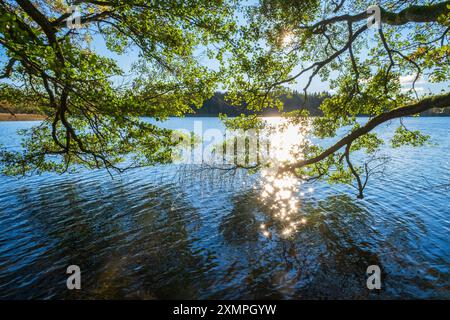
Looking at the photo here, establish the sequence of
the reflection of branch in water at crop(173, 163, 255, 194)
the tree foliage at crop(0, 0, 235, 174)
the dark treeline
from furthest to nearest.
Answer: the reflection of branch in water at crop(173, 163, 255, 194) < the dark treeline < the tree foliage at crop(0, 0, 235, 174)

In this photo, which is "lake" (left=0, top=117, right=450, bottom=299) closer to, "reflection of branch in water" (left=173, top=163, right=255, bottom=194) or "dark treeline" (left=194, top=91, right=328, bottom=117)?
"reflection of branch in water" (left=173, top=163, right=255, bottom=194)

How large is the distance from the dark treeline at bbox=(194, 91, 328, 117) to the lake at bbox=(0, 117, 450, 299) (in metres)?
5.75

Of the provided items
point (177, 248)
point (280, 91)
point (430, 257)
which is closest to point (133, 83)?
point (280, 91)

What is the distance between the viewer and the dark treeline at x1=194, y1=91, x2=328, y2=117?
13.0 meters

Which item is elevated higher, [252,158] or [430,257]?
[252,158]

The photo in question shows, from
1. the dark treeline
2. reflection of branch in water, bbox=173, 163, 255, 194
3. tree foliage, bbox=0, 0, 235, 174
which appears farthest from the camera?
reflection of branch in water, bbox=173, 163, 255, 194

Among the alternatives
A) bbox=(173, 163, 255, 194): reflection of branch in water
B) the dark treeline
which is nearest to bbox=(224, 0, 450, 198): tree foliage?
the dark treeline

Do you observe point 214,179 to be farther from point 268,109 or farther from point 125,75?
point 125,75

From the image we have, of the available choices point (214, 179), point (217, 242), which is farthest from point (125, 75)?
point (214, 179)

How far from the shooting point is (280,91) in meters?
13.1

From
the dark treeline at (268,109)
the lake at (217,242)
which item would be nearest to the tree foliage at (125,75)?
the dark treeline at (268,109)

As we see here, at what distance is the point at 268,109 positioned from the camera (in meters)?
18.4
